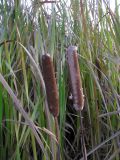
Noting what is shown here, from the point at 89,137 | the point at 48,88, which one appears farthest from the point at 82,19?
the point at 48,88

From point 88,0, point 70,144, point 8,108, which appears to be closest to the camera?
point 8,108

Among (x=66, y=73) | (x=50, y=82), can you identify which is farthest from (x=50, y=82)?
(x=66, y=73)

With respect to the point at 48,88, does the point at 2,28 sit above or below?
above

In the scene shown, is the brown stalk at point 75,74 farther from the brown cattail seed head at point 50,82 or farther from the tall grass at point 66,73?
the tall grass at point 66,73

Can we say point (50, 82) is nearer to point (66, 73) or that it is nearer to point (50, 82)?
point (50, 82)

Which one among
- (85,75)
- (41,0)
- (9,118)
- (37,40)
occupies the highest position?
(41,0)

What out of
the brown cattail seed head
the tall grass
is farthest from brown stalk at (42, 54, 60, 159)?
the tall grass

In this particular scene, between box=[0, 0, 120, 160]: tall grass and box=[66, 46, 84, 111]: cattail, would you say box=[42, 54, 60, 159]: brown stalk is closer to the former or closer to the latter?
box=[66, 46, 84, 111]: cattail

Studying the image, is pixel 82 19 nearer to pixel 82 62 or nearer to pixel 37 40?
pixel 82 62

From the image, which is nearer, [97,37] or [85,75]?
[85,75]
